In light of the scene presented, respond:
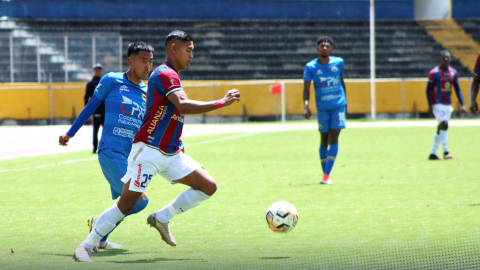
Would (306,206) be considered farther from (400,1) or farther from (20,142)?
(400,1)

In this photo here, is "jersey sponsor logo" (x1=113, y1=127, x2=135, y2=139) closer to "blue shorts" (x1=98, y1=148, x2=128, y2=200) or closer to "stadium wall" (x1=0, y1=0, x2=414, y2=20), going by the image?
"blue shorts" (x1=98, y1=148, x2=128, y2=200)

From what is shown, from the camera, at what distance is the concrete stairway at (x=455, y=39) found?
1526 inches

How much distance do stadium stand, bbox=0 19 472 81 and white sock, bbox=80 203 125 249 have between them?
30.3 meters

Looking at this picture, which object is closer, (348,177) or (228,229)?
(228,229)

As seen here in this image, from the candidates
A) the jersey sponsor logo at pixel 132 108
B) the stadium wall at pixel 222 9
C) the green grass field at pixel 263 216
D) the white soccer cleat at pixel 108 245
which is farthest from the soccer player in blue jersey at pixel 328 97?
the stadium wall at pixel 222 9

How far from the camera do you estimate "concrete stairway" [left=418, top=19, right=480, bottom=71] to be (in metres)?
38.8

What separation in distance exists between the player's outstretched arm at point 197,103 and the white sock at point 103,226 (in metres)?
1.03

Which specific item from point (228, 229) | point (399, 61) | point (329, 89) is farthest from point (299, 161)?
point (399, 61)

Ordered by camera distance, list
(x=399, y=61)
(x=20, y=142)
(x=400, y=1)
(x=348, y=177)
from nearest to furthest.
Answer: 1. (x=348, y=177)
2. (x=20, y=142)
3. (x=399, y=61)
4. (x=400, y=1)

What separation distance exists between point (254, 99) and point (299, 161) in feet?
57.4

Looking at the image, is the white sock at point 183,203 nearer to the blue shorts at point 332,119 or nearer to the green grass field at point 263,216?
the green grass field at point 263,216

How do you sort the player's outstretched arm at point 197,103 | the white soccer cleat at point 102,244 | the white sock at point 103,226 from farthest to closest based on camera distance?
the white soccer cleat at point 102,244, the white sock at point 103,226, the player's outstretched arm at point 197,103

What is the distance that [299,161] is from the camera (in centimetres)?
1514

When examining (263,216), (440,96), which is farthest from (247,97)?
(263,216)
